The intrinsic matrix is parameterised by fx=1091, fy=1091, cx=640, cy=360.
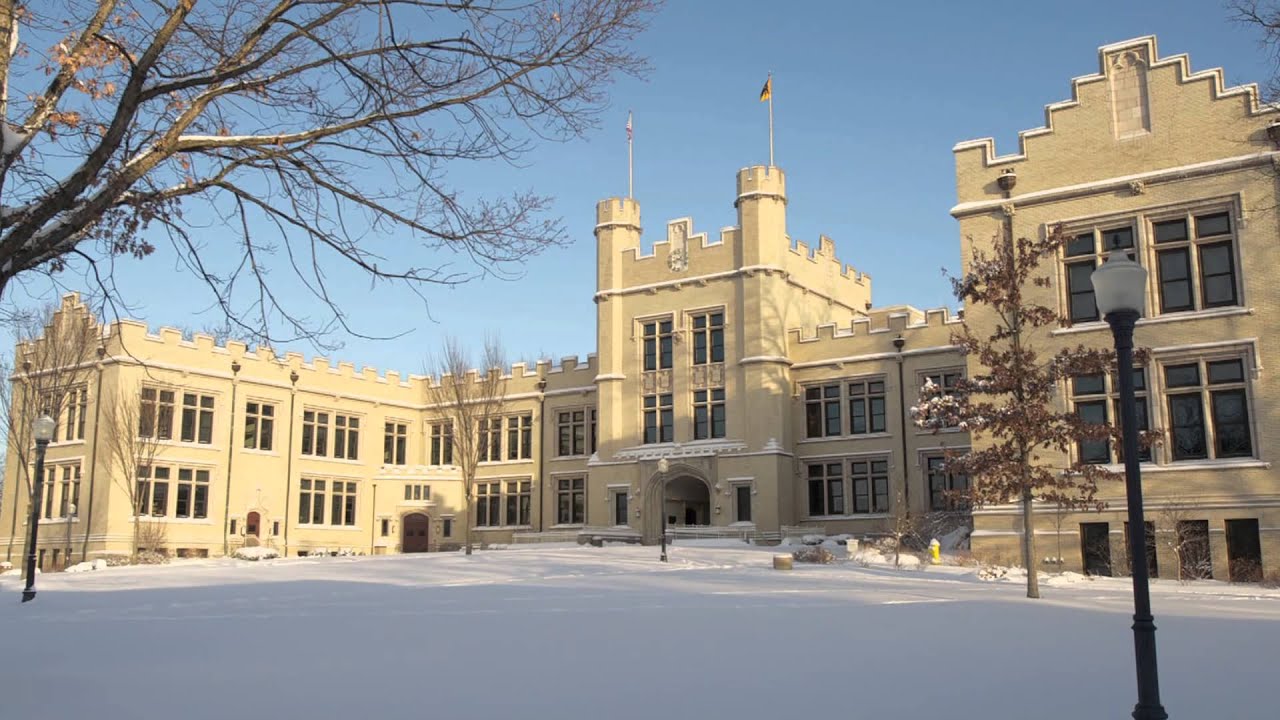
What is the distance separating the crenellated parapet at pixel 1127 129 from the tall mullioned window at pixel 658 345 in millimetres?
16476

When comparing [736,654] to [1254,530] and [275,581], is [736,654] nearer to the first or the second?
[275,581]

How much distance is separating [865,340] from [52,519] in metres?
30.4

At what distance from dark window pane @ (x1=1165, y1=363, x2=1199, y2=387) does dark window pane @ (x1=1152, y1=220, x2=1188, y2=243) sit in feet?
9.72

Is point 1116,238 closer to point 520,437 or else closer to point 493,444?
point 520,437

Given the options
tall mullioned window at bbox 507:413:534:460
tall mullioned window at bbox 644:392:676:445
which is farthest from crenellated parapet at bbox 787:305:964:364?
tall mullioned window at bbox 507:413:534:460

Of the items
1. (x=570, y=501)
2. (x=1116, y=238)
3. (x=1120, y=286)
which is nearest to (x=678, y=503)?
(x=570, y=501)

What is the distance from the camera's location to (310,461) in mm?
44906

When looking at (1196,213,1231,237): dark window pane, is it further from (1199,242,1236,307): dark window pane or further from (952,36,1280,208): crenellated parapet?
(952,36,1280,208): crenellated parapet

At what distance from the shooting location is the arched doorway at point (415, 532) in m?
48.1

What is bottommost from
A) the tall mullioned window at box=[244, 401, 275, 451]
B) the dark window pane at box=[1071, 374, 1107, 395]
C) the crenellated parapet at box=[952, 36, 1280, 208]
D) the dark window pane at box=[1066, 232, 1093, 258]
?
the dark window pane at box=[1071, 374, 1107, 395]

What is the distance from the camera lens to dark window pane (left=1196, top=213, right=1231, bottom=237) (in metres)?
24.7

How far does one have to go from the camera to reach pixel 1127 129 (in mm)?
25891

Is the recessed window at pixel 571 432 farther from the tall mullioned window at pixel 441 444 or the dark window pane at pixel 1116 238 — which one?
the dark window pane at pixel 1116 238

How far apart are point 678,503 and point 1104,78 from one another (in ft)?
78.0
